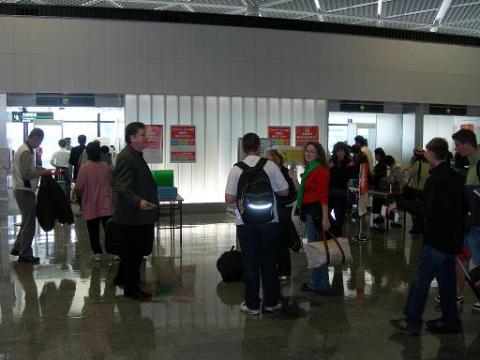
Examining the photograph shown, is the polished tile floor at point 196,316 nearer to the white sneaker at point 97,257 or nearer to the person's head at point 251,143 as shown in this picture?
the white sneaker at point 97,257

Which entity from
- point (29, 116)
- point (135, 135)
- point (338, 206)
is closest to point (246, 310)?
point (135, 135)

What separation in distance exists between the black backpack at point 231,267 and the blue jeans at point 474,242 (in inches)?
101

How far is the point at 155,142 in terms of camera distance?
514 inches

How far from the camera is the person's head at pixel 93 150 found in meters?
7.77

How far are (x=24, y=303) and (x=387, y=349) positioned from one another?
3.61 metres

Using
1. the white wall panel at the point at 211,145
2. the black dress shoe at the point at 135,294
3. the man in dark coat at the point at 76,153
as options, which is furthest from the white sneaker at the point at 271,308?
the white wall panel at the point at 211,145

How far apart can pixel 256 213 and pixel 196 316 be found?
1166mm

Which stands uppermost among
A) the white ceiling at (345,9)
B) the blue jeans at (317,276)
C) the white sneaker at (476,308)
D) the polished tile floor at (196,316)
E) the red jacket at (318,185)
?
the white ceiling at (345,9)

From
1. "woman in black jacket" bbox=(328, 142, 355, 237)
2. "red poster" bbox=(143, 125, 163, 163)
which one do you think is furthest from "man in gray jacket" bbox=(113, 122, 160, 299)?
"red poster" bbox=(143, 125, 163, 163)

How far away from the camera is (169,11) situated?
13.1 meters

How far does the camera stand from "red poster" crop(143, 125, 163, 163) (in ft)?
41.5

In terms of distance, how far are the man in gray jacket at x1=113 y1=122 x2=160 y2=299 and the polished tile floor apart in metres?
0.37

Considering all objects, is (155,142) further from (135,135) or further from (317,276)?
(317,276)

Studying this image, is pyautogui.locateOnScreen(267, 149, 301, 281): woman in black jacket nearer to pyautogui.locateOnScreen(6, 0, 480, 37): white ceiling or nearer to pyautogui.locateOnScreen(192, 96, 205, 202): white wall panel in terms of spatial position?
pyautogui.locateOnScreen(192, 96, 205, 202): white wall panel
